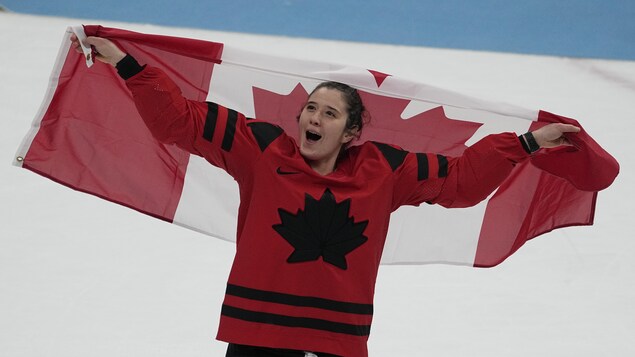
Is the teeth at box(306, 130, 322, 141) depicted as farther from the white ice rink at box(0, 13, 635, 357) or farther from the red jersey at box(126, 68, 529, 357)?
the white ice rink at box(0, 13, 635, 357)

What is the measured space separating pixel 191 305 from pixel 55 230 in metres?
0.83

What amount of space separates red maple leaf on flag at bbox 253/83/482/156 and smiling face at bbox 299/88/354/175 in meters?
0.38

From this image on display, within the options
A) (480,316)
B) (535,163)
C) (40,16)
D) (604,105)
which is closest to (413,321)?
(480,316)

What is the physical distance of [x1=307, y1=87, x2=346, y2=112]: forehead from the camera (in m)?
2.37

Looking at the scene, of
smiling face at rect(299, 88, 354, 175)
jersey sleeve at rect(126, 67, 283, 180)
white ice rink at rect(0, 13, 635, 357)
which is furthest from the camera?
white ice rink at rect(0, 13, 635, 357)

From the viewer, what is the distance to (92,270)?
12.2 ft

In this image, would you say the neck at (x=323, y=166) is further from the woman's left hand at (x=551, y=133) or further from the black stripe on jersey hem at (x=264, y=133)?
the woman's left hand at (x=551, y=133)

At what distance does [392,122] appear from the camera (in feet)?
9.23

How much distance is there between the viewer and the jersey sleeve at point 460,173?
2.36m

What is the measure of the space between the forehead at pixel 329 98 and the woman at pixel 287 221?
0.05m

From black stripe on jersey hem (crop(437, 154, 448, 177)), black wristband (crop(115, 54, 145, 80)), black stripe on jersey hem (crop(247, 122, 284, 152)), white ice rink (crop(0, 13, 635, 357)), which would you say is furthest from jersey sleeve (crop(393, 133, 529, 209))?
white ice rink (crop(0, 13, 635, 357))

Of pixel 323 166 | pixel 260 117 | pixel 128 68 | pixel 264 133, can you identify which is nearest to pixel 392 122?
pixel 260 117

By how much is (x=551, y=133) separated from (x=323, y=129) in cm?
57

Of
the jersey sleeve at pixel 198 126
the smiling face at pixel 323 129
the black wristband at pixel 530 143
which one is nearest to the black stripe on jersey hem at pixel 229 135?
the jersey sleeve at pixel 198 126
